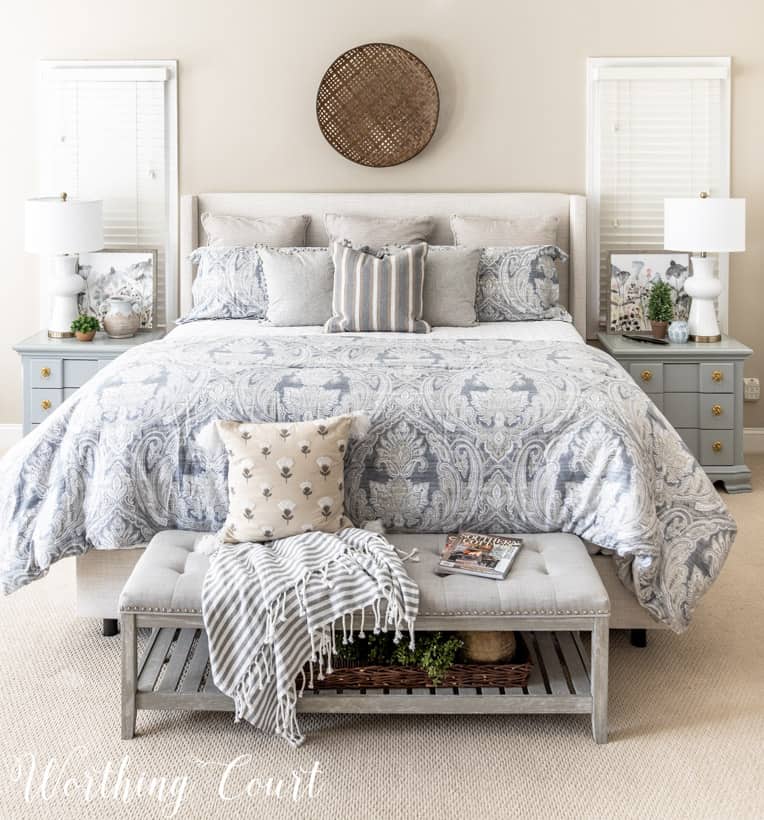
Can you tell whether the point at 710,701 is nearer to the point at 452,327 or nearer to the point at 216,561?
the point at 216,561

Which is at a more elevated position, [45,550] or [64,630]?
[45,550]

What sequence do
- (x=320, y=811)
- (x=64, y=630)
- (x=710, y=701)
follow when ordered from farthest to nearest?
1. (x=64, y=630)
2. (x=710, y=701)
3. (x=320, y=811)

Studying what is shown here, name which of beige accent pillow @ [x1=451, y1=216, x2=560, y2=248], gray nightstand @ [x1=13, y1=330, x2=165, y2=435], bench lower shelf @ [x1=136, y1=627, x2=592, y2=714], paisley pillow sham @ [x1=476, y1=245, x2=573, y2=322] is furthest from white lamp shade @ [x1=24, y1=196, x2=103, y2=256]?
bench lower shelf @ [x1=136, y1=627, x2=592, y2=714]

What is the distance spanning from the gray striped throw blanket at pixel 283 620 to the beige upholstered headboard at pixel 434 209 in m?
2.80

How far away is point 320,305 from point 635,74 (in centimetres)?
189

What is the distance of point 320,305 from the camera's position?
15.5 ft

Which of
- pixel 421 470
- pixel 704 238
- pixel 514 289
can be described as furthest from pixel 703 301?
pixel 421 470

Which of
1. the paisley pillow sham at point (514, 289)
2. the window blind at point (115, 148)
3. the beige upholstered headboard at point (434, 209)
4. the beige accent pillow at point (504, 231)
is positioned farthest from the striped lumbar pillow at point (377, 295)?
the window blind at point (115, 148)

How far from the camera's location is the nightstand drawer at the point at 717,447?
4.92 metres

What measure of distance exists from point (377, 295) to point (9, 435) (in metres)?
2.15

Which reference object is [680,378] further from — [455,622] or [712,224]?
[455,622]

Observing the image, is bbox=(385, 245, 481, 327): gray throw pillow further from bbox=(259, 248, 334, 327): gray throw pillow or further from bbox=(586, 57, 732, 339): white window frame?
bbox=(586, 57, 732, 339): white window frame

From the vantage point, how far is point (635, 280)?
5.34 m

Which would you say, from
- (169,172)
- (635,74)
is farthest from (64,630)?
(635,74)
